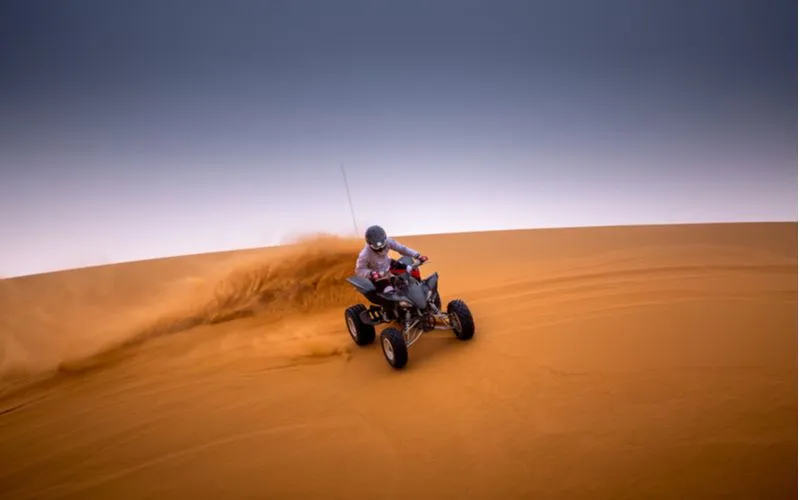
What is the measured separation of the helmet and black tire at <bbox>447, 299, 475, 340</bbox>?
4.44 ft

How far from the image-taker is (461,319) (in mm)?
5207

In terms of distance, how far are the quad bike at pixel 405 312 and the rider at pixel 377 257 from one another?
0.36 feet

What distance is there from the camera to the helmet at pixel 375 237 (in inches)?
215

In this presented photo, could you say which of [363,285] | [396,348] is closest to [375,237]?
[363,285]

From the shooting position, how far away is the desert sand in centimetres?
300

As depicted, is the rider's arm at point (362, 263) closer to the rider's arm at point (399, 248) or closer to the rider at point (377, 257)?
the rider at point (377, 257)

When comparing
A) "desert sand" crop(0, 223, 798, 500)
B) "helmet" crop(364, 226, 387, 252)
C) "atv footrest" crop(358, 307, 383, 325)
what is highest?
"helmet" crop(364, 226, 387, 252)

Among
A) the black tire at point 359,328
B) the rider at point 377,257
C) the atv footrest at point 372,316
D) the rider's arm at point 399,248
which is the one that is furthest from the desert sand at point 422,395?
the rider's arm at point 399,248

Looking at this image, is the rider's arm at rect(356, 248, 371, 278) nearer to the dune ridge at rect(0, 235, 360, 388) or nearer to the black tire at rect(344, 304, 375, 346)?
the black tire at rect(344, 304, 375, 346)

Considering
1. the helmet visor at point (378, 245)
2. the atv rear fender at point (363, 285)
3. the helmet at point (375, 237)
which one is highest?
the helmet at point (375, 237)

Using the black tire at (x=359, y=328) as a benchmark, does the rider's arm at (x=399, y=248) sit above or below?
above

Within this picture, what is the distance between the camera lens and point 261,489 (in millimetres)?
3139

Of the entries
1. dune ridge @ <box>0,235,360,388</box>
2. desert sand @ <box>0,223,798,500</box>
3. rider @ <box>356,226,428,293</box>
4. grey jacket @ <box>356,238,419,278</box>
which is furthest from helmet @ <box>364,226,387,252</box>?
dune ridge @ <box>0,235,360,388</box>

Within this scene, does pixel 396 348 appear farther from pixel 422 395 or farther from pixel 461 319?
pixel 461 319
